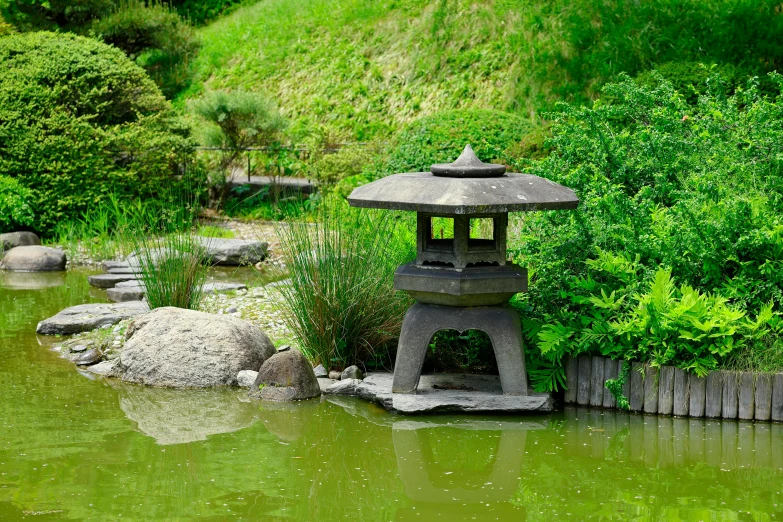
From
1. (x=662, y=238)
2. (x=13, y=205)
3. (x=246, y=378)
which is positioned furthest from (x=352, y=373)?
(x=13, y=205)

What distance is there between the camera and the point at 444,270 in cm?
617

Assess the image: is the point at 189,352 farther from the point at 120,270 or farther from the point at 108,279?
the point at 120,270

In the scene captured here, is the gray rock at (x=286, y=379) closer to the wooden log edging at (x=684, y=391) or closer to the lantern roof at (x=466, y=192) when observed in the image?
the lantern roof at (x=466, y=192)

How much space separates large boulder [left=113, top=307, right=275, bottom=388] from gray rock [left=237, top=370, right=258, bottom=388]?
0.05m

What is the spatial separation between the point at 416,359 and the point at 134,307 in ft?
11.7

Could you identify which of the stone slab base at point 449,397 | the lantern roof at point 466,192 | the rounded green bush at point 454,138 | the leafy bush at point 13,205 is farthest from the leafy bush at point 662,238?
the leafy bush at point 13,205

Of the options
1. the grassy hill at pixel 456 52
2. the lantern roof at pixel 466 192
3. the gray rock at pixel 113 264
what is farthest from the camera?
the grassy hill at pixel 456 52

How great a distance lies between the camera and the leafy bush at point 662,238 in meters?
6.04

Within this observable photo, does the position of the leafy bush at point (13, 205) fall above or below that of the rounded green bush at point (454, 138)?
below

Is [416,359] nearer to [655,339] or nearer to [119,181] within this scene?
[655,339]

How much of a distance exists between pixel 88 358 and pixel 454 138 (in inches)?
203

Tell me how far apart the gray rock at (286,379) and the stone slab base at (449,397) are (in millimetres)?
197

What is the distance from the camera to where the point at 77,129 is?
12.8 m

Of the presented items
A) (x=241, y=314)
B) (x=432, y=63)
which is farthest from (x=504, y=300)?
(x=432, y=63)
